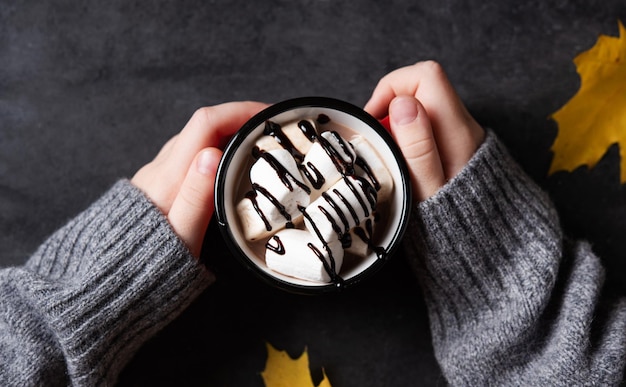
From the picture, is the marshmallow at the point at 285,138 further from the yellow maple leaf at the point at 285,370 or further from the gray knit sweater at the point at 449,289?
the yellow maple leaf at the point at 285,370

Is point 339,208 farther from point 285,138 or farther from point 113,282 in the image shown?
point 113,282

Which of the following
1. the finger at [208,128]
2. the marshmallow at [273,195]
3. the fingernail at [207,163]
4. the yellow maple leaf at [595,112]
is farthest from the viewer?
the yellow maple leaf at [595,112]

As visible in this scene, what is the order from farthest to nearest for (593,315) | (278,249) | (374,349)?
(374,349), (593,315), (278,249)

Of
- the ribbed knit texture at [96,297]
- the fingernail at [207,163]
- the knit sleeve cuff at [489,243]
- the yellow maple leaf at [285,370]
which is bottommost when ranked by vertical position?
the yellow maple leaf at [285,370]

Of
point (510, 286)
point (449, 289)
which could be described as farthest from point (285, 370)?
point (510, 286)

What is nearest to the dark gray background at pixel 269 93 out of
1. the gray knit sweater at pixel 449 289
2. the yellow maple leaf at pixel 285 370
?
the yellow maple leaf at pixel 285 370

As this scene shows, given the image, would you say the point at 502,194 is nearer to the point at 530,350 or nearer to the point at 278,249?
the point at 530,350

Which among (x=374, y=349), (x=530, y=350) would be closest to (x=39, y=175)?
(x=374, y=349)
